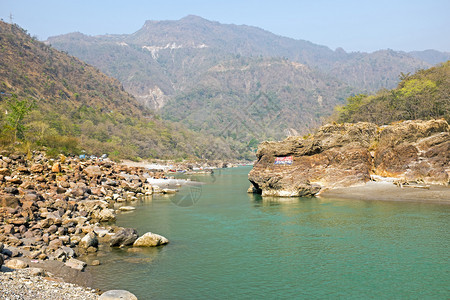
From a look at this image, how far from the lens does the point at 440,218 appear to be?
2389 centimetres

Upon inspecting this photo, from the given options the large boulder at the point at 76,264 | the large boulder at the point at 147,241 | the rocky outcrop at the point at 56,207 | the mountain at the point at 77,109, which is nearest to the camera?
the large boulder at the point at 76,264

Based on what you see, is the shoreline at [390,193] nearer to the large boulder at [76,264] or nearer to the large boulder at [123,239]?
the large boulder at [123,239]

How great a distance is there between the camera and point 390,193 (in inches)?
1335

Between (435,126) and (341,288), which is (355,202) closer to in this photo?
(435,126)

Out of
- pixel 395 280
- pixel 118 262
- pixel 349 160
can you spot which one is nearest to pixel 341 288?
pixel 395 280

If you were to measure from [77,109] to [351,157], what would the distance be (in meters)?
92.5

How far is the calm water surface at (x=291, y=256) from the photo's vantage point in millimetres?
13258

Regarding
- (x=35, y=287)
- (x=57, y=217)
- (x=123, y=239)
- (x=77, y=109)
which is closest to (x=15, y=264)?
(x=35, y=287)

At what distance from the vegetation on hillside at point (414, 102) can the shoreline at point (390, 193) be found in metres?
24.1

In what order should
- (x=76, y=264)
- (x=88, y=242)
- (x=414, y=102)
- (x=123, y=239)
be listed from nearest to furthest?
(x=76, y=264), (x=88, y=242), (x=123, y=239), (x=414, y=102)

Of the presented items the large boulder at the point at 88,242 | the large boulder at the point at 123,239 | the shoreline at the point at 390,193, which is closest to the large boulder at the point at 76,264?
the large boulder at the point at 88,242

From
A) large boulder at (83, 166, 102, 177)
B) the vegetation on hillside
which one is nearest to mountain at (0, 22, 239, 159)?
large boulder at (83, 166, 102, 177)

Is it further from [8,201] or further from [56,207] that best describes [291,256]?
[8,201]

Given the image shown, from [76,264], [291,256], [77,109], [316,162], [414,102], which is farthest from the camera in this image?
[77,109]
